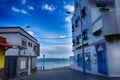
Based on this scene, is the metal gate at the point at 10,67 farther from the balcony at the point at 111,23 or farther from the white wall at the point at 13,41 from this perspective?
the balcony at the point at 111,23

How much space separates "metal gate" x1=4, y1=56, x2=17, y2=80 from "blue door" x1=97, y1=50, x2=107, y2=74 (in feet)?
38.5

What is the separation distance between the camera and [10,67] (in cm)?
1898

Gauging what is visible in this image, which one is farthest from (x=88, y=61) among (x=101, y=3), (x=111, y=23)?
(x=101, y=3)

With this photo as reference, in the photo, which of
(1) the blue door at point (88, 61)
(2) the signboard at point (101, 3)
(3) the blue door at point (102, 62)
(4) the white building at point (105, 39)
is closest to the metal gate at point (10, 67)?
(1) the blue door at point (88, 61)

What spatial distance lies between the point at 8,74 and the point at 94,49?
1237cm

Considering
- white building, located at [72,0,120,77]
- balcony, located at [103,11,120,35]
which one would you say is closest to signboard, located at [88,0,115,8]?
white building, located at [72,0,120,77]

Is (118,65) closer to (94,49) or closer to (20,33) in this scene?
(94,49)

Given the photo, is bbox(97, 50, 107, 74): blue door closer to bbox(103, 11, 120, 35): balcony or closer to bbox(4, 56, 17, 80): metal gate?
bbox(103, 11, 120, 35): balcony

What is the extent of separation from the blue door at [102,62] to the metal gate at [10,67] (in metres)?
11.7

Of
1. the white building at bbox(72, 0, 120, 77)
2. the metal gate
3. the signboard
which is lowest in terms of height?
the metal gate

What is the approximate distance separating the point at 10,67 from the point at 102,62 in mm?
12287

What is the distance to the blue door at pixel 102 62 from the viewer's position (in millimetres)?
16047

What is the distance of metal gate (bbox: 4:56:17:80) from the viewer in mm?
18431

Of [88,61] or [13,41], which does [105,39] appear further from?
[13,41]
